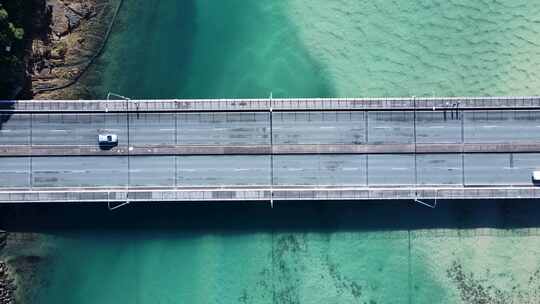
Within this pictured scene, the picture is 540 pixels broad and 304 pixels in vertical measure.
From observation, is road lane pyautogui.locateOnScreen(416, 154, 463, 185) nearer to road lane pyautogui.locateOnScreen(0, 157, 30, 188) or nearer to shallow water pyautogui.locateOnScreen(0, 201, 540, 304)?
shallow water pyautogui.locateOnScreen(0, 201, 540, 304)

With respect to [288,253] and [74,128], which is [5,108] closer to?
[74,128]

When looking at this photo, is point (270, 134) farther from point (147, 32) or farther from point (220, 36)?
point (147, 32)

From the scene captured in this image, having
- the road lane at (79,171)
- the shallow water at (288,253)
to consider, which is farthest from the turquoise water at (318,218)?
the road lane at (79,171)

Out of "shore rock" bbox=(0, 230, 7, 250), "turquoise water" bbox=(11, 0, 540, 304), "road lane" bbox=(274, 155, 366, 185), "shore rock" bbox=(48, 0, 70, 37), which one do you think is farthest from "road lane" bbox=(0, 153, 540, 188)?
"shore rock" bbox=(48, 0, 70, 37)

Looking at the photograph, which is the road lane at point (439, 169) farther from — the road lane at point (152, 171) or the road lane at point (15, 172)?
the road lane at point (15, 172)

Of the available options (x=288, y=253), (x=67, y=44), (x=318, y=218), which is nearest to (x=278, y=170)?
(x=318, y=218)

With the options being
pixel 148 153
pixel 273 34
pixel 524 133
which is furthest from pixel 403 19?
pixel 148 153
